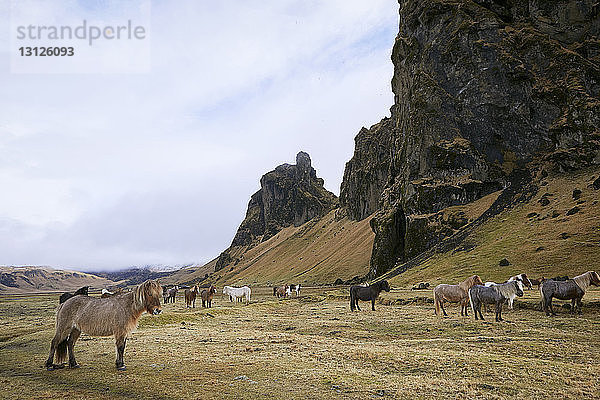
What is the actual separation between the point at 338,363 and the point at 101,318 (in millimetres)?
8572

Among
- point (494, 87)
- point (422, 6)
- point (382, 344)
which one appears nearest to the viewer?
point (382, 344)

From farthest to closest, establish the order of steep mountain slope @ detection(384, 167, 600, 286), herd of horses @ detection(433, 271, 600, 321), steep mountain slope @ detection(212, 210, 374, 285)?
steep mountain slope @ detection(212, 210, 374, 285) → steep mountain slope @ detection(384, 167, 600, 286) → herd of horses @ detection(433, 271, 600, 321)

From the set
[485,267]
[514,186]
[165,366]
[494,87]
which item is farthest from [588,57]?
[165,366]

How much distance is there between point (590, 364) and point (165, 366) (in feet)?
47.5

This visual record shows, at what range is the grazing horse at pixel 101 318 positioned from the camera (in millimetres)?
13211

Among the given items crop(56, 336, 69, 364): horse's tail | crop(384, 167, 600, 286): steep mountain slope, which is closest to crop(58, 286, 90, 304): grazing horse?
crop(56, 336, 69, 364): horse's tail

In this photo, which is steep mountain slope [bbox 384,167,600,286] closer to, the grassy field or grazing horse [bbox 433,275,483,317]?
grazing horse [bbox 433,275,483,317]

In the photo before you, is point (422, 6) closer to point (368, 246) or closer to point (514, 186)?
point (514, 186)

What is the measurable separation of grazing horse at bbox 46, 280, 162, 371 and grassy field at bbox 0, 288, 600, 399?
85cm

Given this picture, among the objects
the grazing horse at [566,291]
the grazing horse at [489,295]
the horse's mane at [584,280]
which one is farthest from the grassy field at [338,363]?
the horse's mane at [584,280]

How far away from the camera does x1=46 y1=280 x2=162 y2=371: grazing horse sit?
1321 centimetres

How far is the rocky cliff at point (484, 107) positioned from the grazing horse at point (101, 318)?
73.0 meters

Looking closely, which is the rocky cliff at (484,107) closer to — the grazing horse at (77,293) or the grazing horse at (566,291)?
the grazing horse at (566,291)

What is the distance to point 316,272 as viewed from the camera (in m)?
121
